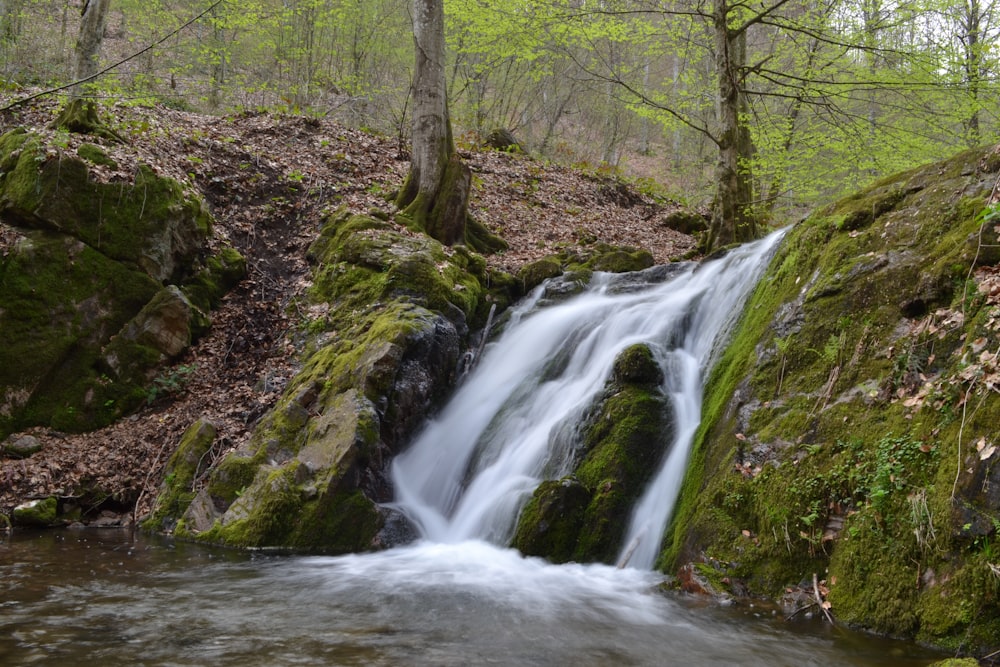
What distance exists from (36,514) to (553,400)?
539cm

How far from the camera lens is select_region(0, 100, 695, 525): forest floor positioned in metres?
7.17

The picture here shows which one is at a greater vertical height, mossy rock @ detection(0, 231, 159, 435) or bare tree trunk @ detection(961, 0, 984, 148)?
bare tree trunk @ detection(961, 0, 984, 148)

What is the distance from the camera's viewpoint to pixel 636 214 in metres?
15.7

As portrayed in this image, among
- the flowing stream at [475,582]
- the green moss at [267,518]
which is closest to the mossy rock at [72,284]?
the flowing stream at [475,582]

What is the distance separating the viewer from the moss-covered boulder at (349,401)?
603 cm

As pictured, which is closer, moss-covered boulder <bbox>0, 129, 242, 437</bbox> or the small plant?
moss-covered boulder <bbox>0, 129, 242, 437</bbox>

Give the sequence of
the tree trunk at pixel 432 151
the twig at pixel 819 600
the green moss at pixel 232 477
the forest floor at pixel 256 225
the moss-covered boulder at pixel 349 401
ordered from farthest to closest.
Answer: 1. the tree trunk at pixel 432 151
2. the forest floor at pixel 256 225
3. the green moss at pixel 232 477
4. the moss-covered boulder at pixel 349 401
5. the twig at pixel 819 600

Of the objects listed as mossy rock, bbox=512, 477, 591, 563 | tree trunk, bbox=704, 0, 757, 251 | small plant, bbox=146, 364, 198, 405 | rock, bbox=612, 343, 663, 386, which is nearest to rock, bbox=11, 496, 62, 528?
small plant, bbox=146, 364, 198, 405

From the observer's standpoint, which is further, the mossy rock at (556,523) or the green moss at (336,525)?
the green moss at (336,525)

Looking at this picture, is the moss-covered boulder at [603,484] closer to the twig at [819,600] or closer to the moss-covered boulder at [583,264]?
the twig at [819,600]

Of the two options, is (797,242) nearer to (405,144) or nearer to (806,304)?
(806,304)

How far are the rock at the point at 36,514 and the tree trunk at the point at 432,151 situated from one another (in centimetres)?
618

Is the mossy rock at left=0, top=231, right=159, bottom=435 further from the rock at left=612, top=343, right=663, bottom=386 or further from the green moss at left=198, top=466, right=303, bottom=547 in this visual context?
the rock at left=612, top=343, right=663, bottom=386

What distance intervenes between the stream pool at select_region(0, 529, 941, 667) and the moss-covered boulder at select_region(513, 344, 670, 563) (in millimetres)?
216
